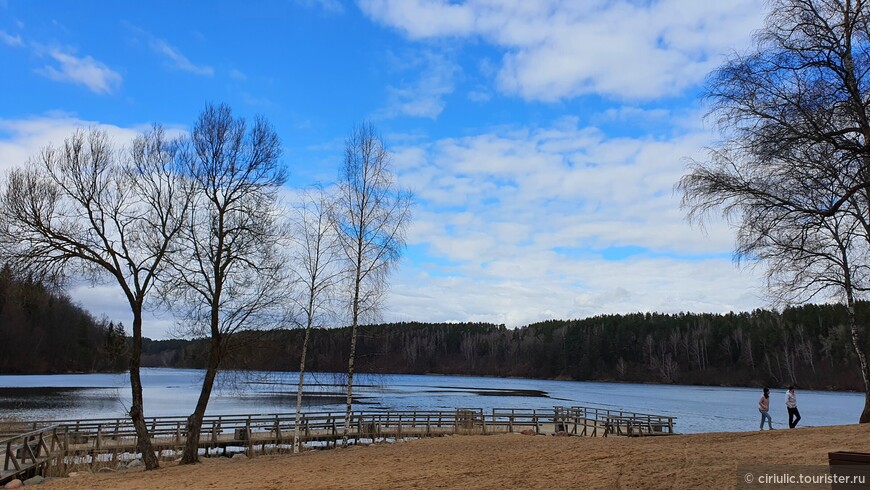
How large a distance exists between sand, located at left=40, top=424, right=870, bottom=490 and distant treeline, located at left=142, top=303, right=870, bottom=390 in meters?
62.8

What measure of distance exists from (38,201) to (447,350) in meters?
173

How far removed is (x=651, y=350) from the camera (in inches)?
5443

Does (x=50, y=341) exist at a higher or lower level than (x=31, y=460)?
higher

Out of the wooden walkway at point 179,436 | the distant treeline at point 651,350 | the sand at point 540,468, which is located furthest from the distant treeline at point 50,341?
the sand at point 540,468

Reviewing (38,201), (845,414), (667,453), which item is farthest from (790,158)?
(845,414)

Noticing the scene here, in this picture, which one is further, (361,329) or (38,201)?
(361,329)

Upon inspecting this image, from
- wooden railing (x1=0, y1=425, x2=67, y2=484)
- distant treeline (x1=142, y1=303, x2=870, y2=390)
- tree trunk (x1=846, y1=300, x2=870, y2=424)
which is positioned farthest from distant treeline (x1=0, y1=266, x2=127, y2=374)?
tree trunk (x1=846, y1=300, x2=870, y2=424)

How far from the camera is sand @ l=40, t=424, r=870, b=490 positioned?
961cm

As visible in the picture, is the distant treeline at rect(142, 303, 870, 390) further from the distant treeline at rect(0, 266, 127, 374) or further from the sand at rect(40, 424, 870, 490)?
the sand at rect(40, 424, 870, 490)

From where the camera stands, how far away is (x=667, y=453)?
1191 centimetres

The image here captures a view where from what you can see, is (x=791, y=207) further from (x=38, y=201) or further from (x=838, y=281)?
(x=38, y=201)

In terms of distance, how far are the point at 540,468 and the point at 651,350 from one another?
452ft

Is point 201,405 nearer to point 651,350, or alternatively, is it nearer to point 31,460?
point 31,460

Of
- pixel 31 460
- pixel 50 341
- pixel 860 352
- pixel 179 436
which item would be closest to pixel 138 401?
pixel 31 460
